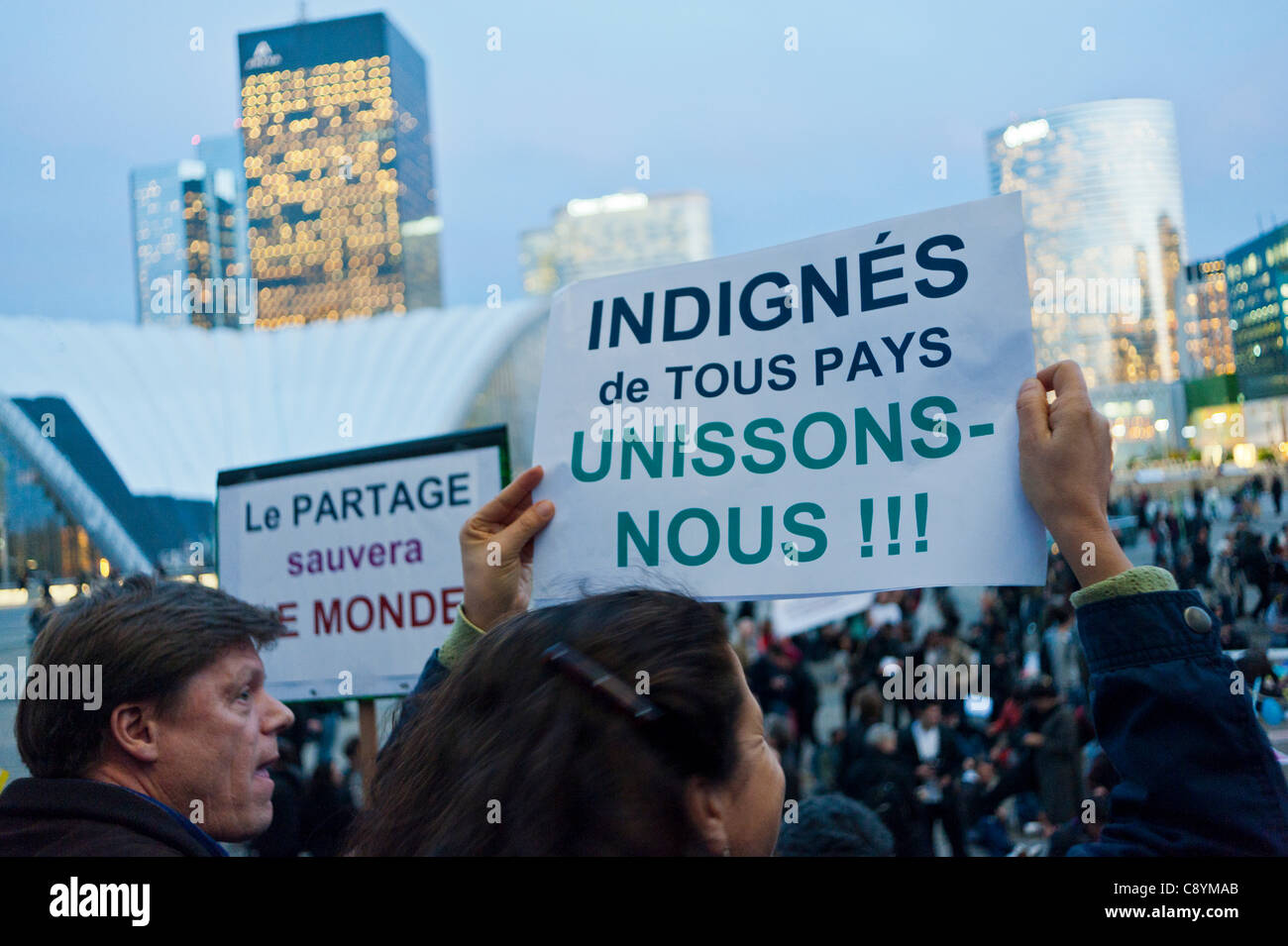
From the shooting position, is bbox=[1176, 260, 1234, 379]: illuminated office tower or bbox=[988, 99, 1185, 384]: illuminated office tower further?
bbox=[988, 99, 1185, 384]: illuminated office tower

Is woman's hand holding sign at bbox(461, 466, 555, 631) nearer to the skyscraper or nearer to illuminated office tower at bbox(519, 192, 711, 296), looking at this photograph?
the skyscraper

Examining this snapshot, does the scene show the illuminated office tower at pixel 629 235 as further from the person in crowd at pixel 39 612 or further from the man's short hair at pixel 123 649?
the man's short hair at pixel 123 649

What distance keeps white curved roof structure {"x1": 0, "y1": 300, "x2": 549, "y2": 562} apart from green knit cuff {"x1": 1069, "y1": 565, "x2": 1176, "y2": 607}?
18.6 m

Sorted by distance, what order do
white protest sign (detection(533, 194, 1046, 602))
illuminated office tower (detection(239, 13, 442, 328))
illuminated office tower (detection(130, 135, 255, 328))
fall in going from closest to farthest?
white protest sign (detection(533, 194, 1046, 602)) → illuminated office tower (detection(130, 135, 255, 328)) → illuminated office tower (detection(239, 13, 442, 328))

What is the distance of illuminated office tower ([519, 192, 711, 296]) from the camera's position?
115500 mm

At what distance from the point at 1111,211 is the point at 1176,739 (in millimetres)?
30763

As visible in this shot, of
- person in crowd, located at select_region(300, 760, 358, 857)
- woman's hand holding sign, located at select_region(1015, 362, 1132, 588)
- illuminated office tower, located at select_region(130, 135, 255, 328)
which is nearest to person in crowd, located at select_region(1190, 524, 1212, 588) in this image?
person in crowd, located at select_region(300, 760, 358, 857)

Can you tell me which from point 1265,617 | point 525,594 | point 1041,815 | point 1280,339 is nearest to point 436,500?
point 525,594

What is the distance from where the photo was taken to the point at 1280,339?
390 cm

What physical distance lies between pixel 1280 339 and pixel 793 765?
4168 millimetres

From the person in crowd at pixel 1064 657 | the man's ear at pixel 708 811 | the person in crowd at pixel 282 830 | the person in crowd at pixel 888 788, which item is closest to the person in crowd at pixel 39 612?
the person in crowd at pixel 282 830

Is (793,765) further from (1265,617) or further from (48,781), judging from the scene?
(48,781)

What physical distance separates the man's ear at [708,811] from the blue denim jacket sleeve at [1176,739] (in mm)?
423
